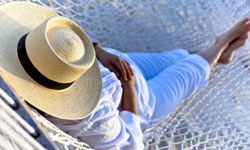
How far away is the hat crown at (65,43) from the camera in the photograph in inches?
40.2

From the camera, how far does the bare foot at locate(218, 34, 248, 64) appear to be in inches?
69.7

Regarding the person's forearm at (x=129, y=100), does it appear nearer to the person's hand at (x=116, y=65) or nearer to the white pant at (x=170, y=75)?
the person's hand at (x=116, y=65)

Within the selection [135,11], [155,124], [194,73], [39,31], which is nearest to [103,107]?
[39,31]

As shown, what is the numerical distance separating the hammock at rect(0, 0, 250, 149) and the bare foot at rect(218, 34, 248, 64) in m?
0.02

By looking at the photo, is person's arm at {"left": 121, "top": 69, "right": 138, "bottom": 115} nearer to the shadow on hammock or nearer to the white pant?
the white pant

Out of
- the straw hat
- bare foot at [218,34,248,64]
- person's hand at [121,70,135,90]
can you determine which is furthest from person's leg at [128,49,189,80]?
the straw hat

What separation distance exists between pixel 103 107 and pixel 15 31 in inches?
10.0

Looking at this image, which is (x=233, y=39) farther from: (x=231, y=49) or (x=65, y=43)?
(x=65, y=43)

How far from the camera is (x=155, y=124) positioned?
1579mm

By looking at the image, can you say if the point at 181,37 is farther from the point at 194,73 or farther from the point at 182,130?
the point at 182,130

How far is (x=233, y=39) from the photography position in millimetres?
1781

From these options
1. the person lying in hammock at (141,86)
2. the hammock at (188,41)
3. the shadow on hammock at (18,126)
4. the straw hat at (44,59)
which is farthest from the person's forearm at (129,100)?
the shadow on hammock at (18,126)

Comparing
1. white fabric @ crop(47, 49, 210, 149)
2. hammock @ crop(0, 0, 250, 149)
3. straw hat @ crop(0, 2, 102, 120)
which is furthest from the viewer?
hammock @ crop(0, 0, 250, 149)

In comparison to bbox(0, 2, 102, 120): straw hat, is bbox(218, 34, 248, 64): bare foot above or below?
below
